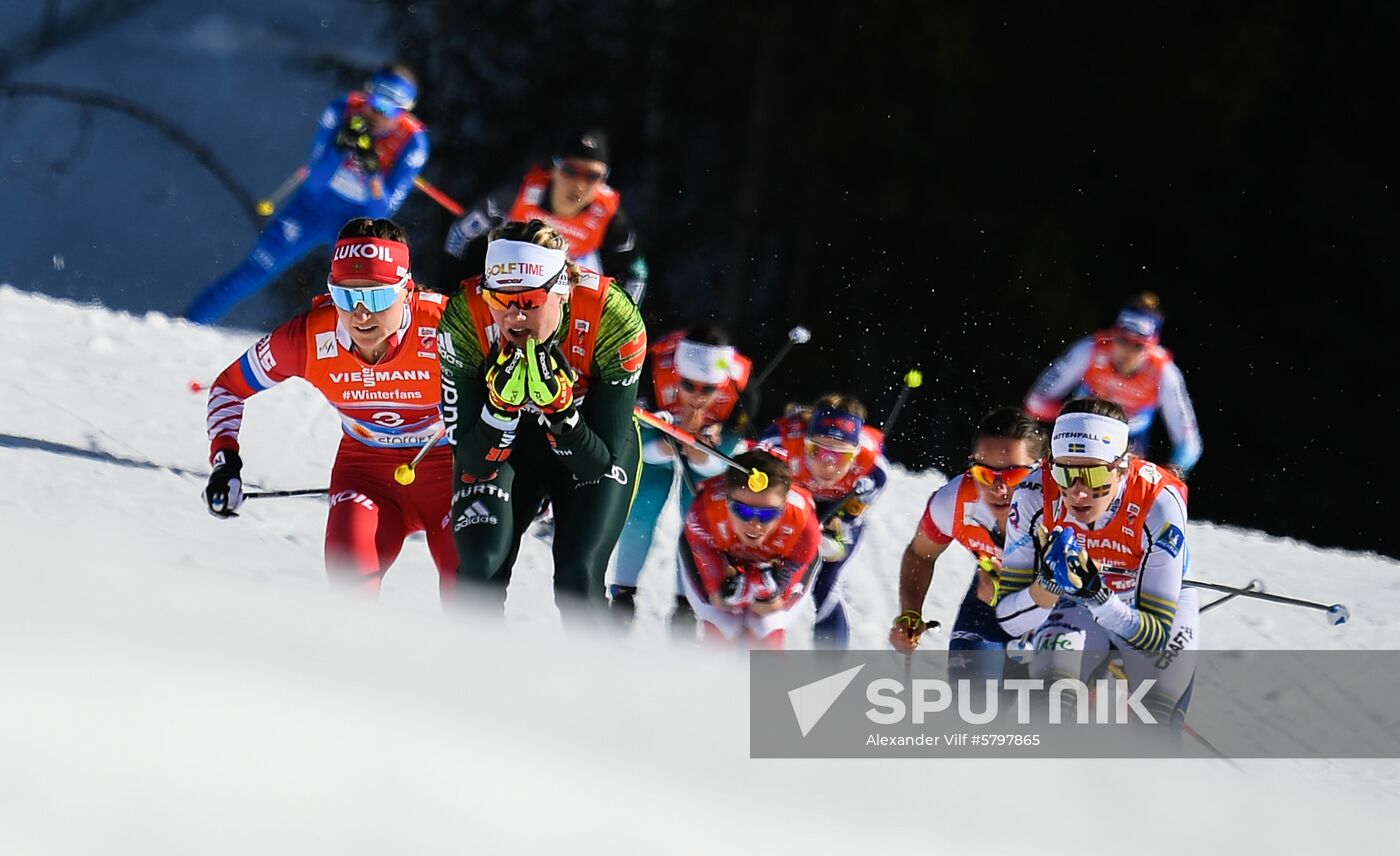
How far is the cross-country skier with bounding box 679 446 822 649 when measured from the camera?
447 cm

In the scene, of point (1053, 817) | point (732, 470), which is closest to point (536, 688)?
point (1053, 817)

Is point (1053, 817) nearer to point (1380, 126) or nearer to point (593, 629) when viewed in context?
point (593, 629)

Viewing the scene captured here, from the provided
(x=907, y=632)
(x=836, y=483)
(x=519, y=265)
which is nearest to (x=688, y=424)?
(x=836, y=483)

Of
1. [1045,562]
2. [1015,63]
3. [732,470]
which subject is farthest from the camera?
[1015,63]

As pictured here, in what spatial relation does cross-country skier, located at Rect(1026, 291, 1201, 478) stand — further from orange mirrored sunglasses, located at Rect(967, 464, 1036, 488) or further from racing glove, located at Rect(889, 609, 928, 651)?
racing glove, located at Rect(889, 609, 928, 651)

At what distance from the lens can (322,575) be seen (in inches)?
200

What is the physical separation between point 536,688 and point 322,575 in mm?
2840

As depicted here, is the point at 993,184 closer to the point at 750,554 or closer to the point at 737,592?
the point at 750,554

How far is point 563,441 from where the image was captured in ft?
12.8

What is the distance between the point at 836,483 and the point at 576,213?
5.18ft

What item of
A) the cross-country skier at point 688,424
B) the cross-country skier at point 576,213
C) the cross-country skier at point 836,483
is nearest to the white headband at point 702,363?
the cross-country skier at point 688,424

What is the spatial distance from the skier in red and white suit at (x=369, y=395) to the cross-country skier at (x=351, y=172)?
3.11 metres

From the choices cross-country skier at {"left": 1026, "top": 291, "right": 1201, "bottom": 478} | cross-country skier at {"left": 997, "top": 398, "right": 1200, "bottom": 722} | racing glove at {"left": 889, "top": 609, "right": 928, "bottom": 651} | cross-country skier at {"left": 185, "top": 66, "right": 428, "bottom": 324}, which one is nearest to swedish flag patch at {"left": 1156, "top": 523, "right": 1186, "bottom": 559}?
cross-country skier at {"left": 997, "top": 398, "right": 1200, "bottom": 722}

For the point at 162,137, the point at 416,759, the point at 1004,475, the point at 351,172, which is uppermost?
the point at 162,137
